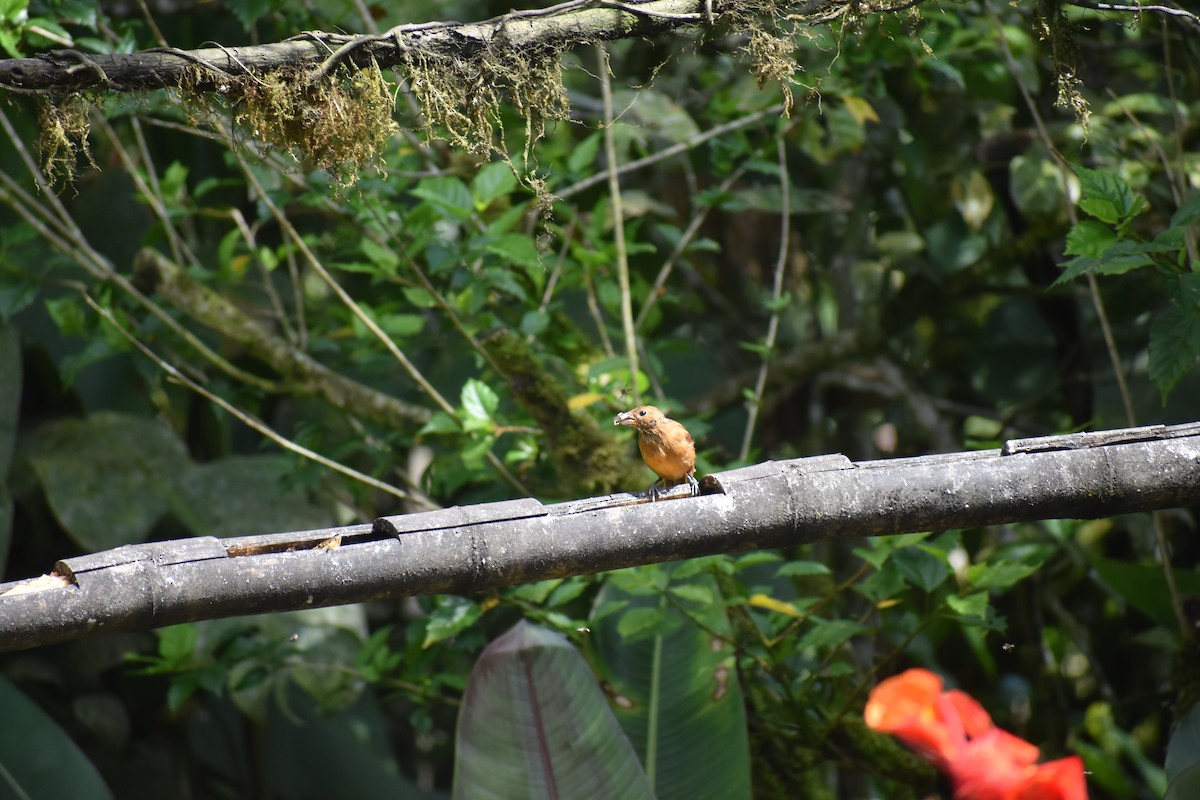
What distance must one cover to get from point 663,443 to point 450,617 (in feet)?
2.47

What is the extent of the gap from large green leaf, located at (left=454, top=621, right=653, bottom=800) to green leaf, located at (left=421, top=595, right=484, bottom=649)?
0.61m

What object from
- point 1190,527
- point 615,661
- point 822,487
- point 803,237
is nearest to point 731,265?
point 803,237

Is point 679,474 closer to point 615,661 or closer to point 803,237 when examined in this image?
point 615,661

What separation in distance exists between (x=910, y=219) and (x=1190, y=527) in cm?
167

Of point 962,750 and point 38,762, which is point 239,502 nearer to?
point 38,762

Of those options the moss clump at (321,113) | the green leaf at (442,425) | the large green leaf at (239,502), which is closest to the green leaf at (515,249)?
the green leaf at (442,425)

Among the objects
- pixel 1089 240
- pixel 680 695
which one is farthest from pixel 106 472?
pixel 1089 240

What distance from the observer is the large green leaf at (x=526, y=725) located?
2146mm

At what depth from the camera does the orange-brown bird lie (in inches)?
98.1

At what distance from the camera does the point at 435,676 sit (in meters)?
3.23

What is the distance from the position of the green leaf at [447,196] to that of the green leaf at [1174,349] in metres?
1.59

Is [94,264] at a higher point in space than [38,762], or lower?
higher

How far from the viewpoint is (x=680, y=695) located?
9.82 feet

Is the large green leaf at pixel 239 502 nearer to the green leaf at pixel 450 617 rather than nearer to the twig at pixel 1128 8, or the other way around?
the green leaf at pixel 450 617
